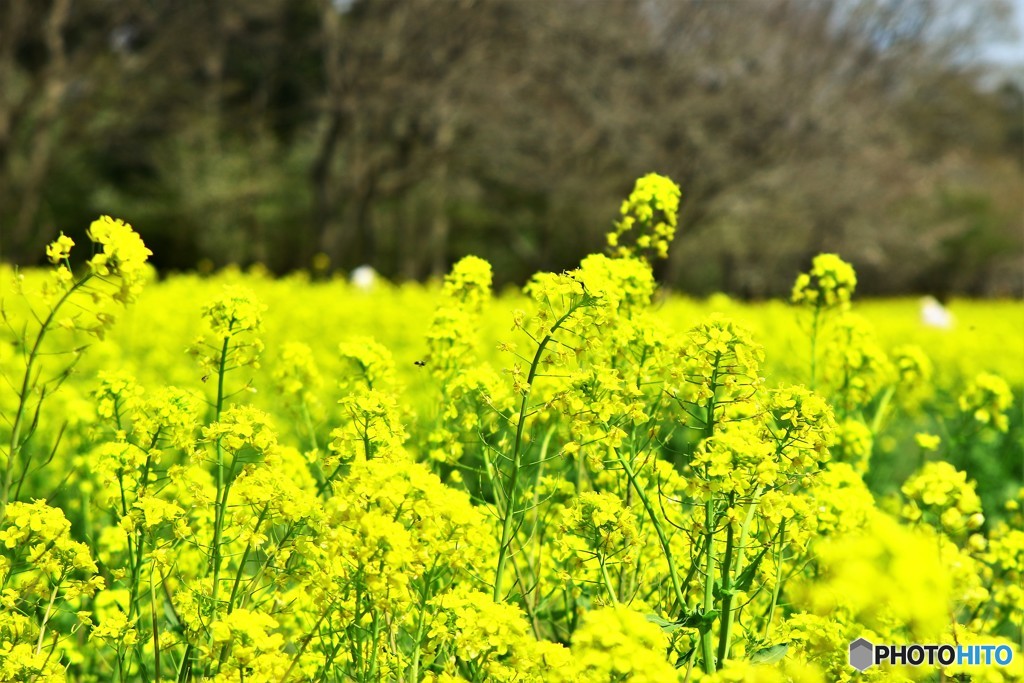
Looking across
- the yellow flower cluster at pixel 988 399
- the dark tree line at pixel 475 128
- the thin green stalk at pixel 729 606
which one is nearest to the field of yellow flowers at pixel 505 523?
the thin green stalk at pixel 729 606

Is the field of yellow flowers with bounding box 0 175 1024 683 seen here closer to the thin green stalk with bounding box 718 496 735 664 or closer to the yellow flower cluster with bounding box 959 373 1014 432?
the thin green stalk with bounding box 718 496 735 664

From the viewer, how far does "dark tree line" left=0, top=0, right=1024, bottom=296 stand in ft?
57.4

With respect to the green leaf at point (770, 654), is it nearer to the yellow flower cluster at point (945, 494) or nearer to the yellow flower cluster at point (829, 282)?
the yellow flower cluster at point (945, 494)

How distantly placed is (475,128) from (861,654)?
20830 mm

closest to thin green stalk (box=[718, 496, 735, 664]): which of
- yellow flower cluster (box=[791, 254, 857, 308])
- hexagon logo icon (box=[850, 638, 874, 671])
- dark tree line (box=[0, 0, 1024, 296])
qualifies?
hexagon logo icon (box=[850, 638, 874, 671])

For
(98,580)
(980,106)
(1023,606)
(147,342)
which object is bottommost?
(98,580)

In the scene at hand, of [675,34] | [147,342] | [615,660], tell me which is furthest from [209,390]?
[675,34]

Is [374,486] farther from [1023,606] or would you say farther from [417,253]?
[417,253]

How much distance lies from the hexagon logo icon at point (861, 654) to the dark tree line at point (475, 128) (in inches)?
622

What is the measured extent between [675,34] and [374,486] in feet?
78.3

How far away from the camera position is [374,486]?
69.2 inches

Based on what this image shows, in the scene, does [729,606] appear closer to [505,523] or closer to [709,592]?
[709,592]

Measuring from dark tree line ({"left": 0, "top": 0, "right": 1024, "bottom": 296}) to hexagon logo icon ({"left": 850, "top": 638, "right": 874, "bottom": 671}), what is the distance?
1580 centimetres

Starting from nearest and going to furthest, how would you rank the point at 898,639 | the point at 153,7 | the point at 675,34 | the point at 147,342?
the point at 898,639 < the point at 147,342 < the point at 153,7 < the point at 675,34
